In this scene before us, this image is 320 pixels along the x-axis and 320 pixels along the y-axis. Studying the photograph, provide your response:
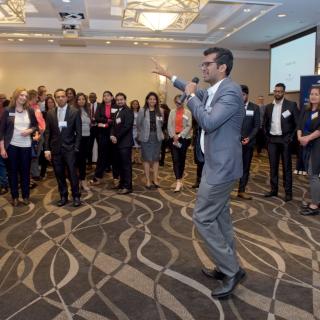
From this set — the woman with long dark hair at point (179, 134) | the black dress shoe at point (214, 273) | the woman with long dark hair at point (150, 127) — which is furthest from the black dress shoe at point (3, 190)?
the black dress shoe at point (214, 273)

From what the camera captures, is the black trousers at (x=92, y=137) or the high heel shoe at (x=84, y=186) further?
the black trousers at (x=92, y=137)

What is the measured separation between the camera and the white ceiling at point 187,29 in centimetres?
759

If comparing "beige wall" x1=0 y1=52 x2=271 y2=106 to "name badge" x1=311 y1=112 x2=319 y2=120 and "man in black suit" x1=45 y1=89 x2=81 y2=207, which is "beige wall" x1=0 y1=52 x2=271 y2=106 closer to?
"man in black suit" x1=45 y1=89 x2=81 y2=207

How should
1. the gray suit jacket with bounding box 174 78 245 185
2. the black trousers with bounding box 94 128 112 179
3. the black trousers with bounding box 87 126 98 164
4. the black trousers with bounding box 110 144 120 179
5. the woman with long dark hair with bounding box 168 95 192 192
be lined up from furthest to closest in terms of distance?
the black trousers with bounding box 87 126 98 164 < the black trousers with bounding box 94 128 112 179 < the black trousers with bounding box 110 144 120 179 < the woman with long dark hair with bounding box 168 95 192 192 < the gray suit jacket with bounding box 174 78 245 185

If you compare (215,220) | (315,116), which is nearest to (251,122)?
(315,116)

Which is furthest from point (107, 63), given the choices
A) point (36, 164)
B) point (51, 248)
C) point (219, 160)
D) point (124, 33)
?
point (219, 160)

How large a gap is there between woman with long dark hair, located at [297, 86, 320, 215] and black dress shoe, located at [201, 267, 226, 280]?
2.15 m

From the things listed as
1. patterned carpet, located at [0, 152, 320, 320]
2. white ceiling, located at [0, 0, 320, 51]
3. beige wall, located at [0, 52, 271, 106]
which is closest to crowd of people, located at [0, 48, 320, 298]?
patterned carpet, located at [0, 152, 320, 320]

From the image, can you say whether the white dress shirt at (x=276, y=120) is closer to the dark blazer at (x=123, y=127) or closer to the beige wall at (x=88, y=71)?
the dark blazer at (x=123, y=127)

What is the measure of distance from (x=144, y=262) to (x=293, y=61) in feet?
27.1

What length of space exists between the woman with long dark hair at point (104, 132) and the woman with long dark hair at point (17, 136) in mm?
1606

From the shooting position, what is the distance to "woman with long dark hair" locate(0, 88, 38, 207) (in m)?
4.84

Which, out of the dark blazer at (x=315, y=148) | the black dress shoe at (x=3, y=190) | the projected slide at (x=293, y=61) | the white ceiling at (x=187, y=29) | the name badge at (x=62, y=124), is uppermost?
the white ceiling at (x=187, y=29)

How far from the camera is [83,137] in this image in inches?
239
